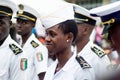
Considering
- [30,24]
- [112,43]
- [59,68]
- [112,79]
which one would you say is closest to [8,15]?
[59,68]

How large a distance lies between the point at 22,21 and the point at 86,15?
1370mm

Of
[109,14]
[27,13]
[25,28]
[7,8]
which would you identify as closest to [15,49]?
[7,8]

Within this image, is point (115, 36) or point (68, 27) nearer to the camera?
point (115, 36)

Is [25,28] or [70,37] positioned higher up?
[70,37]

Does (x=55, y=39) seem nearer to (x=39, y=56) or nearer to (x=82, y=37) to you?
(x=82, y=37)

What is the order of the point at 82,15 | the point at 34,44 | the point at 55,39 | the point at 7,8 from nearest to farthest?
the point at 55,39 → the point at 7,8 → the point at 82,15 → the point at 34,44

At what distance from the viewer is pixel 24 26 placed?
21.1 ft

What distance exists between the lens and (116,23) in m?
2.53

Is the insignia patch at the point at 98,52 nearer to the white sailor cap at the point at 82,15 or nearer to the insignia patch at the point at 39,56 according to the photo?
the white sailor cap at the point at 82,15

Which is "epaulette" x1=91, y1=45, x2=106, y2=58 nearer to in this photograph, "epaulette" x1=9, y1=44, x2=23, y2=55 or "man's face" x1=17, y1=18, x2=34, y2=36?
"epaulette" x1=9, y1=44, x2=23, y2=55

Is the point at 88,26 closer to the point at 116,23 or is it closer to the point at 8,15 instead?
the point at 8,15

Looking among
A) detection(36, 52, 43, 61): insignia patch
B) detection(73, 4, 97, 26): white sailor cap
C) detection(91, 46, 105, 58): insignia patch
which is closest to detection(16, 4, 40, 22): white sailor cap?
detection(36, 52, 43, 61): insignia patch

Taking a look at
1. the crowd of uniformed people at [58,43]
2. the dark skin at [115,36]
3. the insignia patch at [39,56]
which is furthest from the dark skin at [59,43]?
the insignia patch at [39,56]

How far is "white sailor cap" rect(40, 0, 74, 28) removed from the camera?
3.82 m
